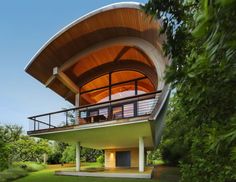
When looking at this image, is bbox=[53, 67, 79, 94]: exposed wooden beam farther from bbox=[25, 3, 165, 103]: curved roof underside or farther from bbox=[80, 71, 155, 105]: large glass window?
bbox=[80, 71, 155, 105]: large glass window

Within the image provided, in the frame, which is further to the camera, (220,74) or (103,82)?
(103,82)

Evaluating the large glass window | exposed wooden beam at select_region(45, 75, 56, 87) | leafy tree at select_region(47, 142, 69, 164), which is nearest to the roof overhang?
the large glass window

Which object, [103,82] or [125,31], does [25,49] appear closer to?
[103,82]

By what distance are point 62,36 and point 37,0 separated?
13023 mm

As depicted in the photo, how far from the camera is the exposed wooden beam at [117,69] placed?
13751mm

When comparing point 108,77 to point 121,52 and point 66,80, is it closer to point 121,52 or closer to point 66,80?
point 121,52

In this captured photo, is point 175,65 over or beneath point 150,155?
over

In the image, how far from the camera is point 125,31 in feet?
40.5

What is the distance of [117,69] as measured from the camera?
1443 cm

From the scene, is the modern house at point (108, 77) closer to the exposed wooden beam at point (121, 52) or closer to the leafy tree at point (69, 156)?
the exposed wooden beam at point (121, 52)

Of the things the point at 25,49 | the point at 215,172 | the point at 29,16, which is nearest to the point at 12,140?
the point at 25,49

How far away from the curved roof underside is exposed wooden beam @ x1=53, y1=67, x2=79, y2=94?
0.22m

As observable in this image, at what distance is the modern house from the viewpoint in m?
10.7

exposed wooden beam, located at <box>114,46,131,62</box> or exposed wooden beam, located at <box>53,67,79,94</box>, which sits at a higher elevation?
exposed wooden beam, located at <box>114,46,131,62</box>
